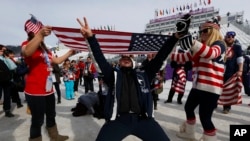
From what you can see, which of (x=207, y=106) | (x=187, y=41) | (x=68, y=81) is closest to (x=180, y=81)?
(x=207, y=106)

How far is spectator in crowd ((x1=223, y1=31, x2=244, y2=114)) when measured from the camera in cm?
457

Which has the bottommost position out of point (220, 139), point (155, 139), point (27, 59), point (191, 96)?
point (220, 139)

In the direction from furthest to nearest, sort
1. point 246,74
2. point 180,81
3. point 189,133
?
point 246,74, point 180,81, point 189,133

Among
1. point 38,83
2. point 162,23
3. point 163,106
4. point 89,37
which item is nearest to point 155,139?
point 89,37

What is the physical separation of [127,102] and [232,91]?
3.63 metres

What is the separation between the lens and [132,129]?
225cm

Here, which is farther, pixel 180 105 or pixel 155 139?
pixel 180 105

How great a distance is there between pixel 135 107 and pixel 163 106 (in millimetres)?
4130

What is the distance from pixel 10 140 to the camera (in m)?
3.80

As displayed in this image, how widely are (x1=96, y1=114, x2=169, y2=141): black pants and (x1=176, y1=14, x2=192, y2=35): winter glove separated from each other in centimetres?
101

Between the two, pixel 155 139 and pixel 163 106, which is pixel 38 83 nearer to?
pixel 155 139

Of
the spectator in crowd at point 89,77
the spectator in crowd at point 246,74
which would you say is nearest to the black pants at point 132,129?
the spectator in crowd at point 246,74

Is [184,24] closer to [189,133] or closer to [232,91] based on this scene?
[189,133]

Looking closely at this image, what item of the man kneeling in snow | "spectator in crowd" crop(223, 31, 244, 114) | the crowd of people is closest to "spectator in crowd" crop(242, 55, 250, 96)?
"spectator in crowd" crop(223, 31, 244, 114)
